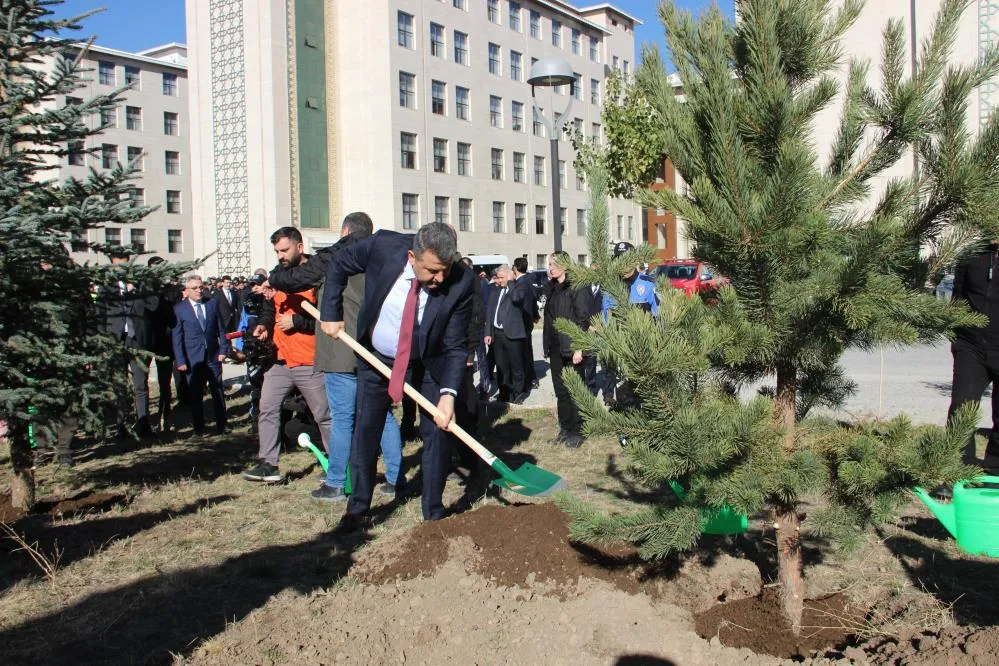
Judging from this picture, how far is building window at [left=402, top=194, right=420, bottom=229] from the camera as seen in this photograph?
1700 inches

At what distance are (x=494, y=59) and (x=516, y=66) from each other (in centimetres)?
193

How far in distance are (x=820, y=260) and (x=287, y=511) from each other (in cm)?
427

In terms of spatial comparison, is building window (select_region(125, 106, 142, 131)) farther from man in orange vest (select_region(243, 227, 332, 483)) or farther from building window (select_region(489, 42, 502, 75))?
man in orange vest (select_region(243, 227, 332, 483))

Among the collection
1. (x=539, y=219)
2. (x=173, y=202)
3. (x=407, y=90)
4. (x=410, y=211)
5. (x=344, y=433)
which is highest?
(x=407, y=90)

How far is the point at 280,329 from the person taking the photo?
21.8ft

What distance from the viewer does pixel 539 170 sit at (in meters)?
52.8

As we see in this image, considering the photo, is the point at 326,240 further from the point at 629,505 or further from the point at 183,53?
the point at 629,505

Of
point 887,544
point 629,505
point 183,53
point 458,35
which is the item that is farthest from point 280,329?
point 183,53

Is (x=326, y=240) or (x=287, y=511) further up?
(x=326, y=240)

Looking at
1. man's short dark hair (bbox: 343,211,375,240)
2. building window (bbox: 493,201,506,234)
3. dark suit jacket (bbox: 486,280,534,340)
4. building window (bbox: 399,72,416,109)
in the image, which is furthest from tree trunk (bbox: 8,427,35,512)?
building window (bbox: 493,201,506,234)

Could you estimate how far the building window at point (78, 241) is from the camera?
5629mm

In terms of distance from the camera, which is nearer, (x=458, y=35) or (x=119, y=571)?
(x=119, y=571)

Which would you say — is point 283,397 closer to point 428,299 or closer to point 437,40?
point 428,299

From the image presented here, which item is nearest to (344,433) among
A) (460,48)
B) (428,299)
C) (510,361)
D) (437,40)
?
(428,299)
